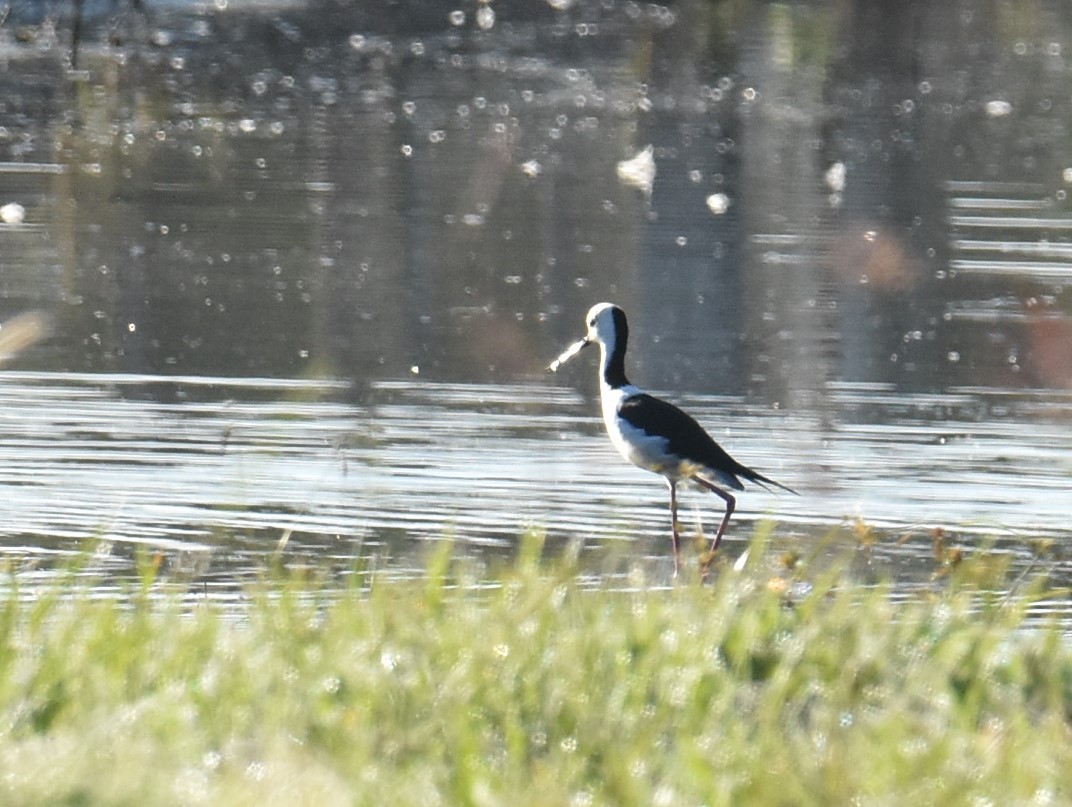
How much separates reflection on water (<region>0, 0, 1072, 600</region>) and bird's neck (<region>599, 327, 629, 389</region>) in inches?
19.4

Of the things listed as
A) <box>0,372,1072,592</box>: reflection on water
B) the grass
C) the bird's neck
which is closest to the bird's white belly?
<box>0,372,1072,592</box>: reflection on water

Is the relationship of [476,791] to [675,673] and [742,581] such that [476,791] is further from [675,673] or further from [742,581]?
[742,581]

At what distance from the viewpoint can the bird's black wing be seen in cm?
813

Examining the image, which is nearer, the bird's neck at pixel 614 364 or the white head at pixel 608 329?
the bird's neck at pixel 614 364

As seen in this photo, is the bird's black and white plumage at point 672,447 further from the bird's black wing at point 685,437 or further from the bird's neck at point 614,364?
the bird's neck at point 614,364

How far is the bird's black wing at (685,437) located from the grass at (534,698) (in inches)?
57.9

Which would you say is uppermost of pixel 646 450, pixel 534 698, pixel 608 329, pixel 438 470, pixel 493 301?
pixel 534 698

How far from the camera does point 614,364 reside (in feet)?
29.1

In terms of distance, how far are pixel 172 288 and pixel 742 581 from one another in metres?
7.75

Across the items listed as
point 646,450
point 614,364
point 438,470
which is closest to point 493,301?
point 438,470

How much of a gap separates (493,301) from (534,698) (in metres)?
8.30

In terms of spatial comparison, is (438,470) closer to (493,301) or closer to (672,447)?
(672,447)

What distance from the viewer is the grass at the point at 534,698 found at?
15.3 ft

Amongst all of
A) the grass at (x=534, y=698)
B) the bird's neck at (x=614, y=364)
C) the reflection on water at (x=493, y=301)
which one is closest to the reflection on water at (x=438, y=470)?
the reflection on water at (x=493, y=301)
